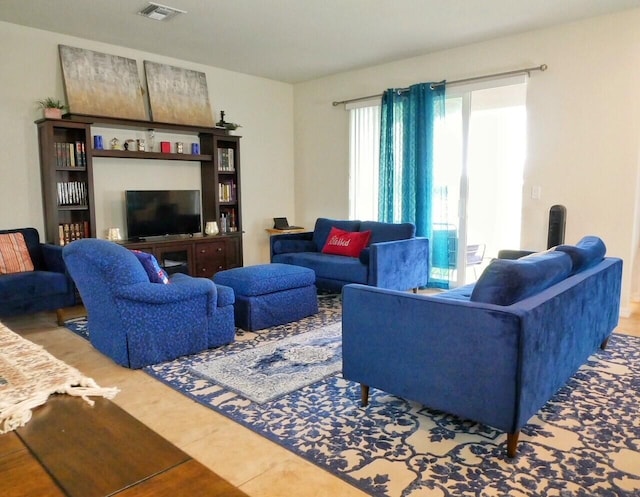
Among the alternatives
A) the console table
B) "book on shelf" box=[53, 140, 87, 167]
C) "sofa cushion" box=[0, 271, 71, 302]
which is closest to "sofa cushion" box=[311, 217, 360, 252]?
the console table

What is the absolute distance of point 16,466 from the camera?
3.06ft

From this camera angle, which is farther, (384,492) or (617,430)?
(617,430)

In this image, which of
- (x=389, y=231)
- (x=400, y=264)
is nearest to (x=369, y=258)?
(x=400, y=264)

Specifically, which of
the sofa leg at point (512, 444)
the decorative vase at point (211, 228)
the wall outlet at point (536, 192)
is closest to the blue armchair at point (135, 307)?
the sofa leg at point (512, 444)

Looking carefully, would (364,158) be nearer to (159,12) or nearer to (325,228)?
(325,228)

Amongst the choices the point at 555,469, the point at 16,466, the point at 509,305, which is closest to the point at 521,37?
the point at 509,305

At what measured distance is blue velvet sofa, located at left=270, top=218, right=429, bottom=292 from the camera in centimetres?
461

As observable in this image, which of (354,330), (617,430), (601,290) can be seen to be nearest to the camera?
(617,430)

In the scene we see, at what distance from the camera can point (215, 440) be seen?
224 cm

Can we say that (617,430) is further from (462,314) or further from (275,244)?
(275,244)

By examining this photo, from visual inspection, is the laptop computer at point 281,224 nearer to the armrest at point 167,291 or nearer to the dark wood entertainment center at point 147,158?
the dark wood entertainment center at point 147,158

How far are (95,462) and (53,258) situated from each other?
3769 mm

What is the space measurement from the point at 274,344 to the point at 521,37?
374cm

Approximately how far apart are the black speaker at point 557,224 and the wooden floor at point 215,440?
341 centimetres
